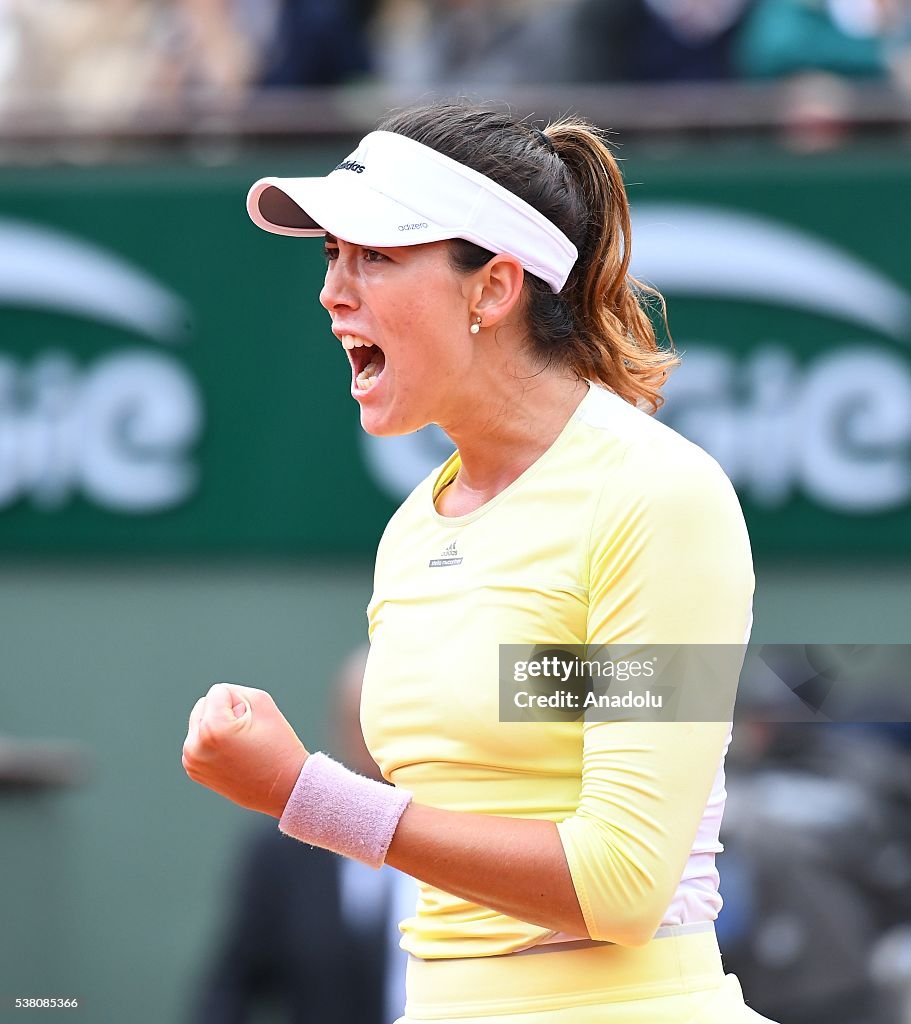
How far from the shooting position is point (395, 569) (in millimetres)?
2039

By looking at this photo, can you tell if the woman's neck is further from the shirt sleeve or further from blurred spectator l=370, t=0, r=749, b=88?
blurred spectator l=370, t=0, r=749, b=88

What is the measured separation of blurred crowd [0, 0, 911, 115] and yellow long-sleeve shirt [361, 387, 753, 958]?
4084 mm

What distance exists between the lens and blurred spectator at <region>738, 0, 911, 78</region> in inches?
222

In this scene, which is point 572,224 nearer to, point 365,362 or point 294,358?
point 365,362

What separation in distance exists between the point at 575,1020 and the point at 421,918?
22 centimetres

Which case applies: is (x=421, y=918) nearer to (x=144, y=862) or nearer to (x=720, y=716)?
(x=720, y=716)

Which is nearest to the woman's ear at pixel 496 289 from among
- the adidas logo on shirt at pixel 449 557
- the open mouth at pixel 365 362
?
the open mouth at pixel 365 362

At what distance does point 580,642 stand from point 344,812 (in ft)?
0.96

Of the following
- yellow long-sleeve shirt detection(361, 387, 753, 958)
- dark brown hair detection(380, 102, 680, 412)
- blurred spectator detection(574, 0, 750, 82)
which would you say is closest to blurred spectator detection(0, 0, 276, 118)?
blurred spectator detection(574, 0, 750, 82)

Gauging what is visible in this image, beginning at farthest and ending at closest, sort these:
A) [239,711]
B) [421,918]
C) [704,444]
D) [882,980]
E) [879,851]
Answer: [704,444], [879,851], [882,980], [421,918], [239,711]

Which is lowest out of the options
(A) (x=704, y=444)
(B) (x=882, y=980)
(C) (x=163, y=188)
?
(B) (x=882, y=980)

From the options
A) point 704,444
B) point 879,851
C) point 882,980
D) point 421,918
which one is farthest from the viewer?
point 704,444

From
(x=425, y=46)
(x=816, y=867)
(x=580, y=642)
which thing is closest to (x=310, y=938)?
(x=816, y=867)

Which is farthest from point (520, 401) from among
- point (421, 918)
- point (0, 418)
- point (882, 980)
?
point (0, 418)
